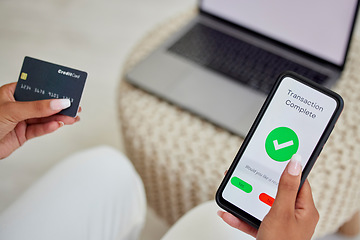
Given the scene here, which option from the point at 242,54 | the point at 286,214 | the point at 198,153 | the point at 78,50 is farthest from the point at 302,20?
the point at 78,50

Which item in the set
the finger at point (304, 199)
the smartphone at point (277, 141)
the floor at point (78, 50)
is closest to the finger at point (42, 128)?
the smartphone at point (277, 141)

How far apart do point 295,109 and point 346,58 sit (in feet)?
1.48

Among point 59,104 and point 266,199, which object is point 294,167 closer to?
point 266,199

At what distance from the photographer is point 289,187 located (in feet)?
1.88

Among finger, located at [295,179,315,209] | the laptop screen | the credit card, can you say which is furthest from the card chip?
the laptop screen

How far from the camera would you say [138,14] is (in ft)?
6.26

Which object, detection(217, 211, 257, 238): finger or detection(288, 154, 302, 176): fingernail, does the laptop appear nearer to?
detection(217, 211, 257, 238): finger

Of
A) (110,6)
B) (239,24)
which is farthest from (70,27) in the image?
(239,24)

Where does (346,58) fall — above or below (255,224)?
above

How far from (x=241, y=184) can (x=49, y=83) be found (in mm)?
356

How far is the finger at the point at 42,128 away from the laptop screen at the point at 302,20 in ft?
2.05

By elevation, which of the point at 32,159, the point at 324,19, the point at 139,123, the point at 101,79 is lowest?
the point at 32,159

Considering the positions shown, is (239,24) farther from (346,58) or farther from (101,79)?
(101,79)

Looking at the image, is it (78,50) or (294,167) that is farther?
(78,50)
